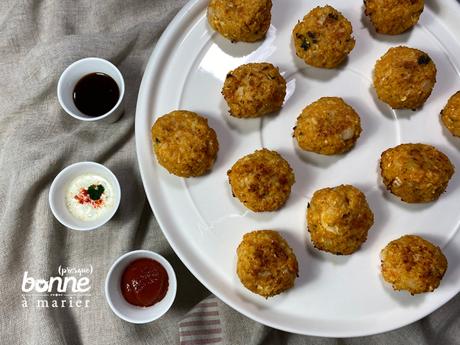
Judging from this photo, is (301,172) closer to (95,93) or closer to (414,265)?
(414,265)

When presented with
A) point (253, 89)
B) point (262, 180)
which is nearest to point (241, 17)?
point (253, 89)

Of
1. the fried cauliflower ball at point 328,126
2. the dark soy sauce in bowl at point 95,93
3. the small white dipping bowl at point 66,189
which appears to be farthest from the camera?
the dark soy sauce in bowl at point 95,93

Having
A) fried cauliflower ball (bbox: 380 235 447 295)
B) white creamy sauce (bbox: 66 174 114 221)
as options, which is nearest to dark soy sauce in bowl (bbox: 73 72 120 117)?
white creamy sauce (bbox: 66 174 114 221)

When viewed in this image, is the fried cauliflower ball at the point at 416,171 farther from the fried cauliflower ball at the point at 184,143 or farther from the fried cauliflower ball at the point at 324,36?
the fried cauliflower ball at the point at 184,143

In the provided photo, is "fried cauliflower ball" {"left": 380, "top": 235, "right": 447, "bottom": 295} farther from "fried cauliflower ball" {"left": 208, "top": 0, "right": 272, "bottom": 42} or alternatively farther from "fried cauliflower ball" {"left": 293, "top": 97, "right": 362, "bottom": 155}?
"fried cauliflower ball" {"left": 208, "top": 0, "right": 272, "bottom": 42}

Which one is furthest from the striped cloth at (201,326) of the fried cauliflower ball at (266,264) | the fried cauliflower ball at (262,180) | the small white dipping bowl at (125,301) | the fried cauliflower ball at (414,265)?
the fried cauliflower ball at (414,265)

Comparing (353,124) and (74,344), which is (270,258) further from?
Result: (74,344)
